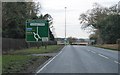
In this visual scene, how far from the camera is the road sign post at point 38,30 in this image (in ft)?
138

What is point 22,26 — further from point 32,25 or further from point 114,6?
point 114,6

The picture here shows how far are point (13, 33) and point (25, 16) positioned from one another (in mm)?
10420

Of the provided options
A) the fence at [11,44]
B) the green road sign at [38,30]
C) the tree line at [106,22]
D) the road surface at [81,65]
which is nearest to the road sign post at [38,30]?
the green road sign at [38,30]

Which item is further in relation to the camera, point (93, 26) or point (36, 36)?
point (93, 26)

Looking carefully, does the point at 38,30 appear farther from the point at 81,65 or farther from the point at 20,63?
the point at 81,65

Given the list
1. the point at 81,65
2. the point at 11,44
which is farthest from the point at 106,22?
the point at 81,65

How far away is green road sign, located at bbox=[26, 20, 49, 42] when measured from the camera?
42.1m

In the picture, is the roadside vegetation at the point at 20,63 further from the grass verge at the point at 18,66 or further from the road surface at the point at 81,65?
the road surface at the point at 81,65

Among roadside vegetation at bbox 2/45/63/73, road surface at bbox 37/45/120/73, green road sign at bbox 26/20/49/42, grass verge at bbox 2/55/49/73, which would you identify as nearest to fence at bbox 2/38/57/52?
green road sign at bbox 26/20/49/42

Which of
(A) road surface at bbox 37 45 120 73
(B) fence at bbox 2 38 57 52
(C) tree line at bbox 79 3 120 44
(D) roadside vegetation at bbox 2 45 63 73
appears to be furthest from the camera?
(C) tree line at bbox 79 3 120 44

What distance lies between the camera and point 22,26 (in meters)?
62.8

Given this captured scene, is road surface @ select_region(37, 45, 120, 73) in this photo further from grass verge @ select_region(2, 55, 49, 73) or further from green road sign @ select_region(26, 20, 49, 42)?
green road sign @ select_region(26, 20, 49, 42)

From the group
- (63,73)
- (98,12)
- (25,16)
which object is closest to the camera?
(63,73)

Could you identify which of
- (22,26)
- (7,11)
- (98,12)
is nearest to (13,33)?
(22,26)
